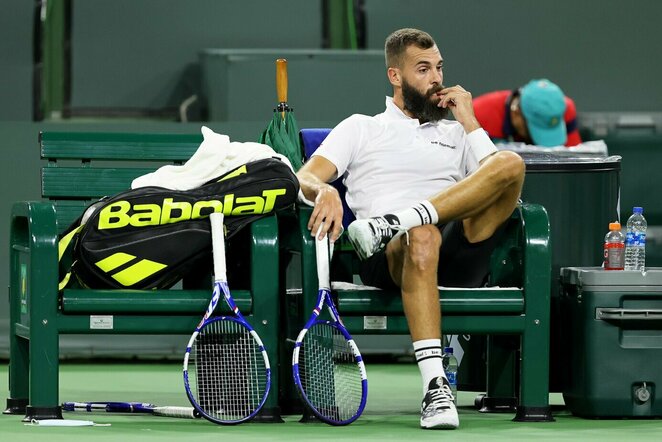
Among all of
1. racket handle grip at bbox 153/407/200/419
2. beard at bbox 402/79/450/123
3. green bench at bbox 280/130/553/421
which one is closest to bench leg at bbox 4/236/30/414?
racket handle grip at bbox 153/407/200/419

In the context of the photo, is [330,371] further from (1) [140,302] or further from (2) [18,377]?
(2) [18,377]

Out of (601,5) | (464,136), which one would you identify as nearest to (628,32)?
(601,5)

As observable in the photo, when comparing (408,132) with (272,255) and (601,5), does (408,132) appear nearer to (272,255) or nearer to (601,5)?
(272,255)

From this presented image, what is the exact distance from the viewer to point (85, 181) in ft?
18.6

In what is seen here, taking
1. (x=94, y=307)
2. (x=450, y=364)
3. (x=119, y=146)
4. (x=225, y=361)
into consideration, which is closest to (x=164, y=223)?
(x=94, y=307)

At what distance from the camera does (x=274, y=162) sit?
16.5 feet

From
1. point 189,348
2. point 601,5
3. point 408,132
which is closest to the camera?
point 189,348

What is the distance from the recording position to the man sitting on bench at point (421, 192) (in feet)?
15.9

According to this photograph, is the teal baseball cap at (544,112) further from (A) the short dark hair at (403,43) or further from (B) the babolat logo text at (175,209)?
(B) the babolat logo text at (175,209)

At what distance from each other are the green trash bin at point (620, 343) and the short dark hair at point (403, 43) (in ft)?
3.43

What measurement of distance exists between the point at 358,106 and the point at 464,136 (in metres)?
2.17

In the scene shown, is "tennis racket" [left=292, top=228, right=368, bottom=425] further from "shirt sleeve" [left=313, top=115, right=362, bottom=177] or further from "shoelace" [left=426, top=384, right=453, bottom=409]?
"shirt sleeve" [left=313, top=115, right=362, bottom=177]

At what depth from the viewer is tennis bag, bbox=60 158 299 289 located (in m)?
4.93

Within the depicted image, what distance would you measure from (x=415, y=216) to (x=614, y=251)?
0.76m
